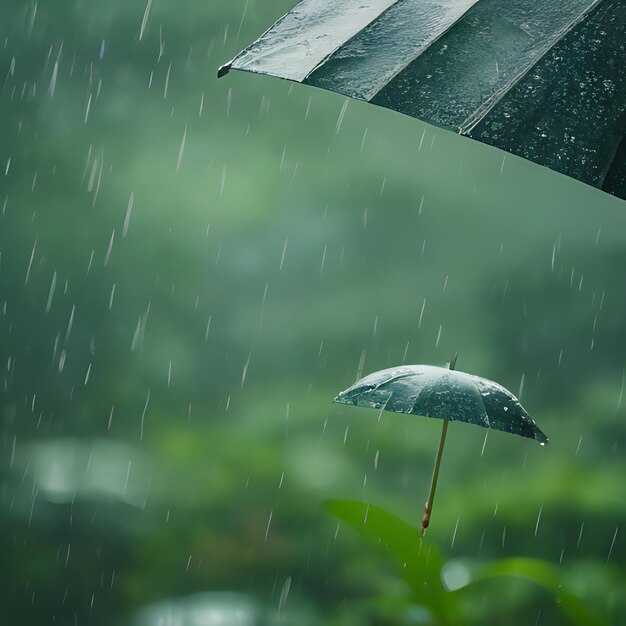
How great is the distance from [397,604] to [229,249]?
2.58 meters

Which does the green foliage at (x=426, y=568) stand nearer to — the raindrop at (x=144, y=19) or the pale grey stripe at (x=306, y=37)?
the pale grey stripe at (x=306, y=37)

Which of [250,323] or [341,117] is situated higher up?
[341,117]

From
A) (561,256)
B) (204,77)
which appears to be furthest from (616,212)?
(204,77)

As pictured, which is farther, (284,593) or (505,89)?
(284,593)

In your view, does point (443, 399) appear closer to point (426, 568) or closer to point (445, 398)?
point (445, 398)

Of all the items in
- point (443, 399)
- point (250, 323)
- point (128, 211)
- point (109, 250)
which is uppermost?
point (443, 399)

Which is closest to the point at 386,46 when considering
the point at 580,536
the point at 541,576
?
the point at 541,576

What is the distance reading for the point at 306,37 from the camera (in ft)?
1.94

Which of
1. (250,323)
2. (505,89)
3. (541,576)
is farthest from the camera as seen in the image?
(250,323)

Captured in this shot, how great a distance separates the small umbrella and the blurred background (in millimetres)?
3154

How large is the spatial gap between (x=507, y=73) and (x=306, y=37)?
0.51ft

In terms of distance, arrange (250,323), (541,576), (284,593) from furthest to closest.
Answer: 1. (250,323)
2. (284,593)
3. (541,576)

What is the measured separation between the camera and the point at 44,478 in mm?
4547

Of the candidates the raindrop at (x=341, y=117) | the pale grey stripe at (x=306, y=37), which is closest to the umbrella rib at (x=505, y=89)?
the pale grey stripe at (x=306, y=37)
